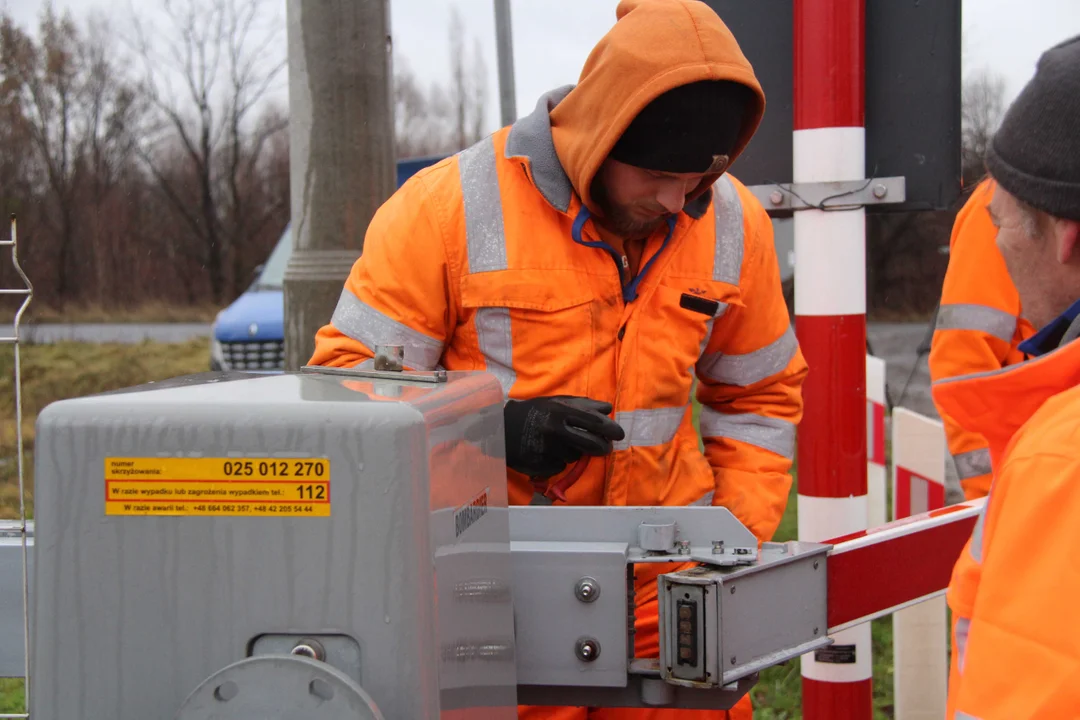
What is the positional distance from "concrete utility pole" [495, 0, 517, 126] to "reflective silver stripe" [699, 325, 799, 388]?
4.47m

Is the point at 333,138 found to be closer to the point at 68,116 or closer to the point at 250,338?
the point at 250,338

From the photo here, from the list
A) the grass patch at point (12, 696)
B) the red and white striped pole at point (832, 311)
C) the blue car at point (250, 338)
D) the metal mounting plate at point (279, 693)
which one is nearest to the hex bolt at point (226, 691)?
the metal mounting plate at point (279, 693)

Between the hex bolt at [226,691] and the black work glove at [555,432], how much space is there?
0.85 m

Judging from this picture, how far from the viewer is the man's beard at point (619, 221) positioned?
7.40 ft

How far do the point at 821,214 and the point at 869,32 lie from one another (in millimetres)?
491

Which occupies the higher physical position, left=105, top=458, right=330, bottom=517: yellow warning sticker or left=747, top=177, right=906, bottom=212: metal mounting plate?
left=747, top=177, right=906, bottom=212: metal mounting plate

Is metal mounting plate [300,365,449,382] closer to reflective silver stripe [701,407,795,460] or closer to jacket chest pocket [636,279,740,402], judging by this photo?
jacket chest pocket [636,279,740,402]

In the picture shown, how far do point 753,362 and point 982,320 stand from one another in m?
0.88

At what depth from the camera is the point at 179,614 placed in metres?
1.23

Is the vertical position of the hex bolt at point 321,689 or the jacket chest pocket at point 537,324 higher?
the jacket chest pocket at point 537,324

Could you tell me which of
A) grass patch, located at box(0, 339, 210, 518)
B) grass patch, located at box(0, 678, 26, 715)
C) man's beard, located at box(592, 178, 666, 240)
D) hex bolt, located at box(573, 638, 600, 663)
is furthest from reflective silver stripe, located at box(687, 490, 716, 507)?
grass patch, located at box(0, 339, 210, 518)

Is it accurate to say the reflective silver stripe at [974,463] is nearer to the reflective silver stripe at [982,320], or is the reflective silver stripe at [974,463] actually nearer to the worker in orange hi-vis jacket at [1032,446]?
the reflective silver stripe at [982,320]

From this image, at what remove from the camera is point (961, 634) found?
134 centimetres

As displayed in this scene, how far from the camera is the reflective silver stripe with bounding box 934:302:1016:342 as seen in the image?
3049 mm
